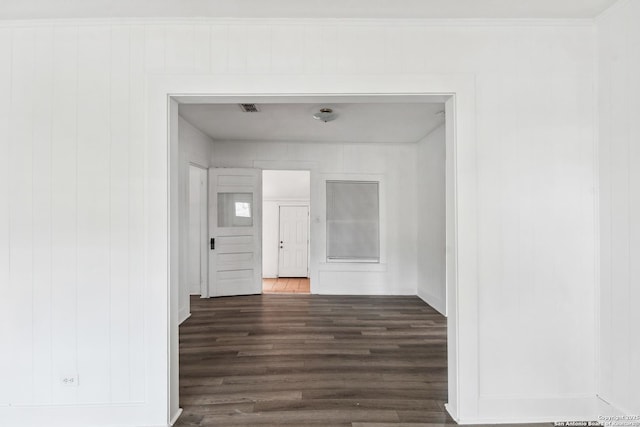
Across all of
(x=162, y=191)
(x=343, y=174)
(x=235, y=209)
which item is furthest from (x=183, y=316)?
(x=343, y=174)

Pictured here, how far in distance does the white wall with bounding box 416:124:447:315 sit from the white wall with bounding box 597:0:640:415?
234 centimetres

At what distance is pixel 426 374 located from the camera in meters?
2.76

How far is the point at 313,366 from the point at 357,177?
11.1 feet

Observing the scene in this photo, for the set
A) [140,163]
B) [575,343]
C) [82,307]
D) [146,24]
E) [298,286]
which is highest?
[146,24]

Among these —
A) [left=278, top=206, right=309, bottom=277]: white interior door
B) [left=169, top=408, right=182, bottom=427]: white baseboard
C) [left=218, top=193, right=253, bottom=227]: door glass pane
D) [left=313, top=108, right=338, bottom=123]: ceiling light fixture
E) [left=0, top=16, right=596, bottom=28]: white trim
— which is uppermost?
[left=0, top=16, right=596, bottom=28]: white trim

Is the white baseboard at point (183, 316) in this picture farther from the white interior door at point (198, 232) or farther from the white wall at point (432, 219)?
the white wall at point (432, 219)

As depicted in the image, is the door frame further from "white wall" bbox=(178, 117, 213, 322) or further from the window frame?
the window frame

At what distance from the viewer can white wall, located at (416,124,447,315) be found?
14.7 ft

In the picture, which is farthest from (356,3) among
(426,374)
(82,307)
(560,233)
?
(426,374)

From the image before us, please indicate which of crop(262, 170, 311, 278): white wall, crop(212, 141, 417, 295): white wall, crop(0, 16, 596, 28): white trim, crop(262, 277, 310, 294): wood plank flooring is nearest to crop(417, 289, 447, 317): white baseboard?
crop(212, 141, 417, 295): white wall

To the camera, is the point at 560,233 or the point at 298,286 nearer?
the point at 560,233

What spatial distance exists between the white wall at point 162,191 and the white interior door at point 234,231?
3161mm

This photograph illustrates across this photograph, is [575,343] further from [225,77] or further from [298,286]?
[298,286]

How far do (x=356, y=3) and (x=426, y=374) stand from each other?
9.33ft
